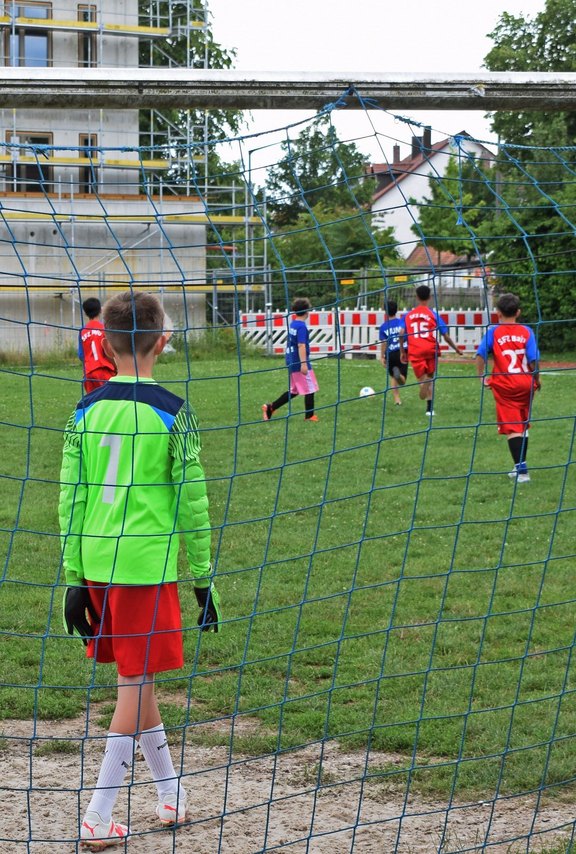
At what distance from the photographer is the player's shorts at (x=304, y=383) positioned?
1295 cm

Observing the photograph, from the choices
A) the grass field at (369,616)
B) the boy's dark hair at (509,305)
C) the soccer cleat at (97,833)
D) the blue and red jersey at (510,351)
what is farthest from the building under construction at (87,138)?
the soccer cleat at (97,833)

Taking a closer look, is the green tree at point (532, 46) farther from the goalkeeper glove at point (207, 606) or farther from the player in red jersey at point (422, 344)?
the goalkeeper glove at point (207, 606)

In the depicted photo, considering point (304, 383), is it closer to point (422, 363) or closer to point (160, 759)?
point (422, 363)

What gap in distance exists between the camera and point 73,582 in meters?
3.30

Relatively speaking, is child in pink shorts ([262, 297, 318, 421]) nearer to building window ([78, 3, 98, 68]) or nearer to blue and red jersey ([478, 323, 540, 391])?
blue and red jersey ([478, 323, 540, 391])

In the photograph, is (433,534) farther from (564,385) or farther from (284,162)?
(564,385)

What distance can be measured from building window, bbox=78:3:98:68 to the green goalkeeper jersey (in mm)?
29743

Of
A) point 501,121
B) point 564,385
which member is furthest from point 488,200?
point 564,385

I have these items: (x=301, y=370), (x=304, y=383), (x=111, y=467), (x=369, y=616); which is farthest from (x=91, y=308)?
(x=111, y=467)

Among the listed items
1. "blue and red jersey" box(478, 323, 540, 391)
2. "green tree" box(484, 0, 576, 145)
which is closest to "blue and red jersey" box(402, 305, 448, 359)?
"blue and red jersey" box(478, 323, 540, 391)

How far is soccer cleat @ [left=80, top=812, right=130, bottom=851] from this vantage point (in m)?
3.23

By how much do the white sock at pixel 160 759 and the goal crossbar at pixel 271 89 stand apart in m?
2.07

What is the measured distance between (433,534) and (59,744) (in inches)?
166

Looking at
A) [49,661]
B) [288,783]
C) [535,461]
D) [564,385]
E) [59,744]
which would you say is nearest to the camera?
[288,783]
